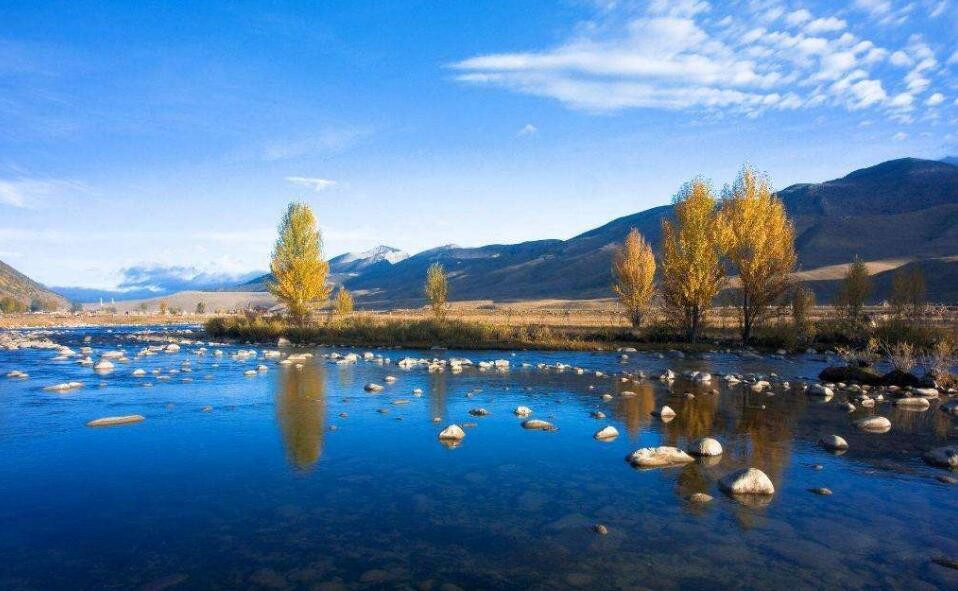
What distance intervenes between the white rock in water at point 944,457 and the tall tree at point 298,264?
36718 millimetres

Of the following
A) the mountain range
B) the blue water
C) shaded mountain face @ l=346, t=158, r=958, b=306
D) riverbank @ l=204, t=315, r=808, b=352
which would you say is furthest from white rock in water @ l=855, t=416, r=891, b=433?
shaded mountain face @ l=346, t=158, r=958, b=306

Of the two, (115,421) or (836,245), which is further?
(836,245)

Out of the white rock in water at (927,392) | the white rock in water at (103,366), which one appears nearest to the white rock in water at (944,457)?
the white rock in water at (927,392)

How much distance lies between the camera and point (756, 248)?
1286 inches

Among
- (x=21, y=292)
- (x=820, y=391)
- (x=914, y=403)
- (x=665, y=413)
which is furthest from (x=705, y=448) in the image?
(x=21, y=292)

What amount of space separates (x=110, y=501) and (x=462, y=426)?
6984mm

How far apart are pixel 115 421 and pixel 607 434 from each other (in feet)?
36.6

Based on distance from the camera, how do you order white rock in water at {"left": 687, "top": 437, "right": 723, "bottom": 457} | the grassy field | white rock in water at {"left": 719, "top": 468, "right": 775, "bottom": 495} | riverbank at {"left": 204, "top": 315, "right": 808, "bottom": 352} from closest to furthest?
1. white rock in water at {"left": 719, "top": 468, "right": 775, "bottom": 495}
2. white rock in water at {"left": 687, "top": 437, "right": 723, "bottom": 457}
3. the grassy field
4. riverbank at {"left": 204, "top": 315, "right": 808, "bottom": 352}

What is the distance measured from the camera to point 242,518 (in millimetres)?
7891

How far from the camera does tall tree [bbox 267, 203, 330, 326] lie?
136 ft

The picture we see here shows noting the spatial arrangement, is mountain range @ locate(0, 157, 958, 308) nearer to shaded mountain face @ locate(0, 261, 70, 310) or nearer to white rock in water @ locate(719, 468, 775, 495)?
shaded mountain face @ locate(0, 261, 70, 310)

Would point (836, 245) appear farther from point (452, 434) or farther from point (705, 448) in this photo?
point (452, 434)

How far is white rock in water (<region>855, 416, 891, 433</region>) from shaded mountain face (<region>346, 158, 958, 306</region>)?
80.9 m

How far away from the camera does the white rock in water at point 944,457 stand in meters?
10.6
